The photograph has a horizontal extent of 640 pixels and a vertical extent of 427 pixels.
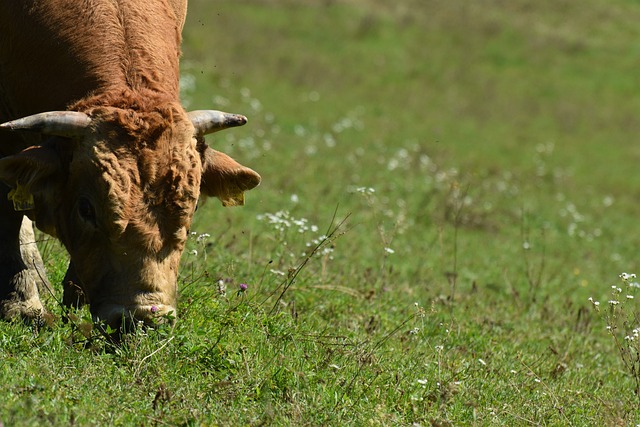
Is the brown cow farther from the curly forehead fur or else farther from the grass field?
the grass field

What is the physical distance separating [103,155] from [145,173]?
0.27 meters

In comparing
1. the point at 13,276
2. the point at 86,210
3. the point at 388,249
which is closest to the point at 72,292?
the point at 13,276

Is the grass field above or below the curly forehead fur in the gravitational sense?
below

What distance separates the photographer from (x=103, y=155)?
18.3 ft

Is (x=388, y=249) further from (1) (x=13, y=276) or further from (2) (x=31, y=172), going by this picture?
(2) (x=31, y=172)

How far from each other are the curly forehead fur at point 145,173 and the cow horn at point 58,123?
0.10 metres

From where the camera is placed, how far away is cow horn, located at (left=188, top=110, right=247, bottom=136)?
19.6ft

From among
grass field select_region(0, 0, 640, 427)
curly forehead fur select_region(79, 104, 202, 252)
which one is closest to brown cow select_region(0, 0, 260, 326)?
curly forehead fur select_region(79, 104, 202, 252)

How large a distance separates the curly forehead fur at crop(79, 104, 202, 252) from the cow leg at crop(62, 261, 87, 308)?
1031 millimetres

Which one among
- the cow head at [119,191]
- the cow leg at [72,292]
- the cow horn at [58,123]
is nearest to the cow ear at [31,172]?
the cow head at [119,191]

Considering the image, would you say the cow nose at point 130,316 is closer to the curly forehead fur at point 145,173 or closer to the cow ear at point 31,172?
the curly forehead fur at point 145,173

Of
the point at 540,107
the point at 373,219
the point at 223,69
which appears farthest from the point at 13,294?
the point at 540,107

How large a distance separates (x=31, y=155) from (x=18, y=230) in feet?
3.62

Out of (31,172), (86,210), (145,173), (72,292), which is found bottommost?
(72,292)
